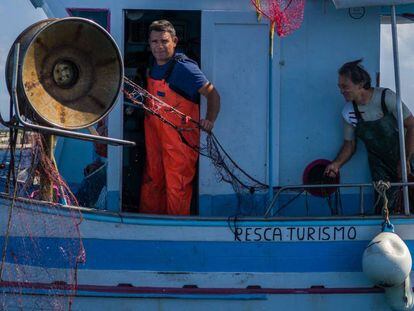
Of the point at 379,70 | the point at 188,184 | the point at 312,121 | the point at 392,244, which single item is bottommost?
the point at 392,244

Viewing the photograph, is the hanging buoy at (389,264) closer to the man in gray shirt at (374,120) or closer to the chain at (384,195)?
the chain at (384,195)

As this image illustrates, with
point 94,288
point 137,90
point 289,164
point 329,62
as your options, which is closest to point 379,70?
point 329,62

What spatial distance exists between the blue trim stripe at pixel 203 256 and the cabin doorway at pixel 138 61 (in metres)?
0.82

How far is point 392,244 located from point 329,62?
5.96 feet

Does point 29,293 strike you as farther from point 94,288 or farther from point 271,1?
point 271,1

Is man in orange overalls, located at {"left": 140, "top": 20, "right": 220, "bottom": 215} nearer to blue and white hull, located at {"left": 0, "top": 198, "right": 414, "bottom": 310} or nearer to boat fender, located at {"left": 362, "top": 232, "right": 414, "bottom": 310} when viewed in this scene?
blue and white hull, located at {"left": 0, "top": 198, "right": 414, "bottom": 310}

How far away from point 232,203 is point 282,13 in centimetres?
173

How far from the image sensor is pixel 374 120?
24.2ft

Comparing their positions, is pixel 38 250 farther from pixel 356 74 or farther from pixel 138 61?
pixel 356 74

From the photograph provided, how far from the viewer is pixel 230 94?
755cm

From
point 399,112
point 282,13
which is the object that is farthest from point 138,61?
point 399,112

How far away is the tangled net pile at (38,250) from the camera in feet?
22.2

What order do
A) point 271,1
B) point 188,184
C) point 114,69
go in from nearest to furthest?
point 114,69 → point 271,1 → point 188,184

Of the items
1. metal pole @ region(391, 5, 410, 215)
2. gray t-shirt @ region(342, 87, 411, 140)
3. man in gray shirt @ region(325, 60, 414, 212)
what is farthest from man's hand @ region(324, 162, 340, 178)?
metal pole @ region(391, 5, 410, 215)
